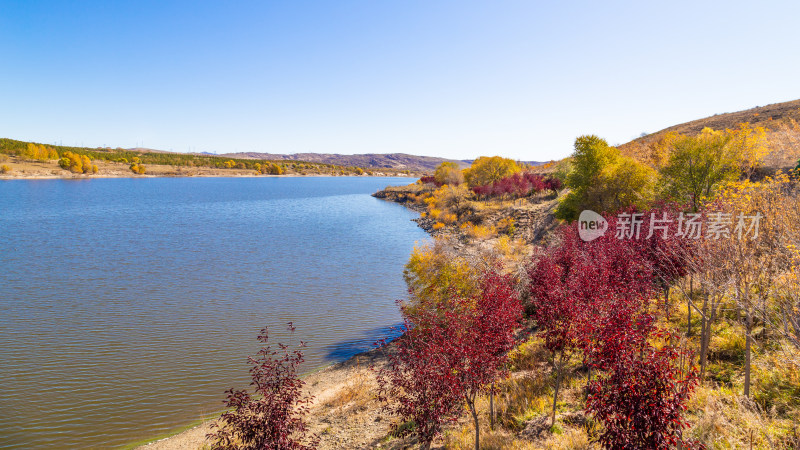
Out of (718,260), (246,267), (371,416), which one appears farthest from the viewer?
(246,267)

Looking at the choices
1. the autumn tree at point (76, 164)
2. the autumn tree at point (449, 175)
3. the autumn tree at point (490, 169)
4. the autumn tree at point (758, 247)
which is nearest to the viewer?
the autumn tree at point (758, 247)

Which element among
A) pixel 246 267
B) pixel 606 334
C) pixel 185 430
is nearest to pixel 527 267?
pixel 606 334

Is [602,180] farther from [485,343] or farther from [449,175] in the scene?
[449,175]

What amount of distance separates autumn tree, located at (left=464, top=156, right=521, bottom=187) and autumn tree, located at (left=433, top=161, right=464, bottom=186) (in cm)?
677

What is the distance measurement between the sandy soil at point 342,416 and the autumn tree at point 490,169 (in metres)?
65.2

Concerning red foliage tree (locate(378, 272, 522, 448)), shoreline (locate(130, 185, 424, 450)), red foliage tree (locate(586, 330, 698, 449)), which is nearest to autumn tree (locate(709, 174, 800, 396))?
red foliage tree (locate(586, 330, 698, 449))

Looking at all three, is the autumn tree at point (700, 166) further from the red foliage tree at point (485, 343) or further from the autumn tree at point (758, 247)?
the red foliage tree at point (485, 343)

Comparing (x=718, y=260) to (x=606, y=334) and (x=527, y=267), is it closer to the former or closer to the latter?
(x=606, y=334)

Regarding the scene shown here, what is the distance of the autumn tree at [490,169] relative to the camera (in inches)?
3081

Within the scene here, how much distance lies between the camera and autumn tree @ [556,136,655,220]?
3266cm

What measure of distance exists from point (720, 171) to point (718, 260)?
20.8 metres

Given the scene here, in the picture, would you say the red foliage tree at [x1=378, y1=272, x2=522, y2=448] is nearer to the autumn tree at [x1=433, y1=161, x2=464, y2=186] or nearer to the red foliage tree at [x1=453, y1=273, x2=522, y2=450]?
the red foliage tree at [x1=453, y1=273, x2=522, y2=450]

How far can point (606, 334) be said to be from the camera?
23.0ft

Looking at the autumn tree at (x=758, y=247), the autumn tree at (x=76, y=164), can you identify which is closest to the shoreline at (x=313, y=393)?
the autumn tree at (x=758, y=247)
